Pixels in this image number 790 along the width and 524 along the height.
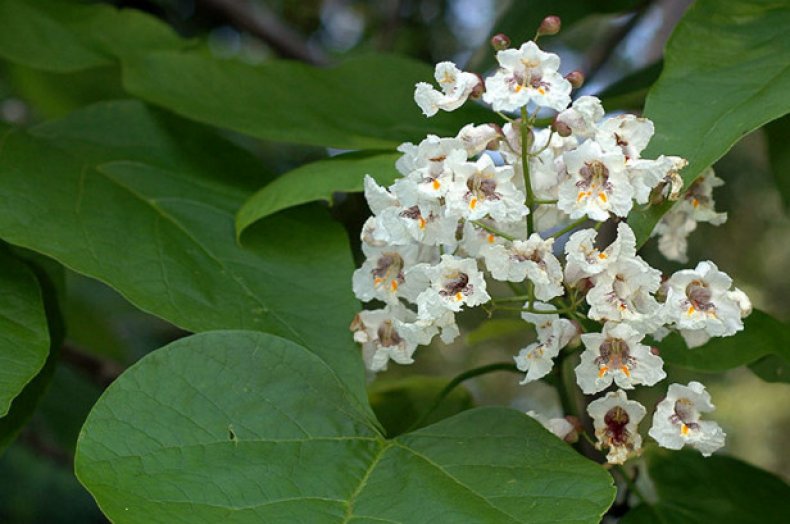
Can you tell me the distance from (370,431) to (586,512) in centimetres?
16

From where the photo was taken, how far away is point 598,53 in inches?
54.4

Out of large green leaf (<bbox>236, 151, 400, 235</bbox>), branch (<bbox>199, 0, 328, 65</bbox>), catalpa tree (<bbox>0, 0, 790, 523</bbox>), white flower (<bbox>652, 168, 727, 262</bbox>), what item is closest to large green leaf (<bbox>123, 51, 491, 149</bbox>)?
catalpa tree (<bbox>0, 0, 790, 523</bbox>)

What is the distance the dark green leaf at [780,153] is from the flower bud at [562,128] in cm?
38

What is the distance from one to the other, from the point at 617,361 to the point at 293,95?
484mm

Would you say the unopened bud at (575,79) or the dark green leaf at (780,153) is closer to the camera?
the unopened bud at (575,79)

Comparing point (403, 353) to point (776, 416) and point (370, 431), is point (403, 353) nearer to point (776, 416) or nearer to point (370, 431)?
point (370, 431)

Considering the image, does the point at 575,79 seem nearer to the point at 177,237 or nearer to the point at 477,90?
the point at 477,90

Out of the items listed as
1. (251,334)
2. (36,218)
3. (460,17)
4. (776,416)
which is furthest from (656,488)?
(776,416)

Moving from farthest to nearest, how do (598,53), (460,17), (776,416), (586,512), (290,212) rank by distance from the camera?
(776,416)
(460,17)
(598,53)
(290,212)
(586,512)

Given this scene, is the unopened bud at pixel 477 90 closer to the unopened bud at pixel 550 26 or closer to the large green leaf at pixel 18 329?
the unopened bud at pixel 550 26

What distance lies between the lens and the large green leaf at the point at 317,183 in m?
0.78

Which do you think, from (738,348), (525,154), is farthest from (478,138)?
(738,348)

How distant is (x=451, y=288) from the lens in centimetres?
65

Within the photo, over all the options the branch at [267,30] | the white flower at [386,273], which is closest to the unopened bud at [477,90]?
the white flower at [386,273]
